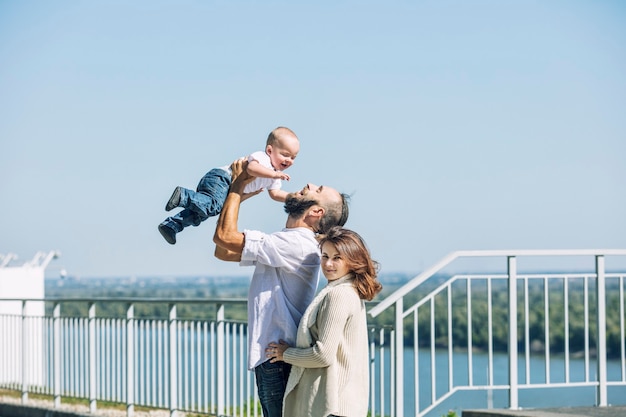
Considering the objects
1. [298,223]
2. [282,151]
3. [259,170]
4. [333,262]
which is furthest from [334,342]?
[282,151]

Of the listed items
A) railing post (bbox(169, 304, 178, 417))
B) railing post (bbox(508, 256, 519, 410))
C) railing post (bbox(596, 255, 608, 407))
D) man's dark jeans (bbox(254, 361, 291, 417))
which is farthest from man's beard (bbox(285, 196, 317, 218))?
railing post (bbox(169, 304, 178, 417))

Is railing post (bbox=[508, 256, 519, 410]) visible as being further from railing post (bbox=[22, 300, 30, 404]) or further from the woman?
railing post (bbox=[22, 300, 30, 404])

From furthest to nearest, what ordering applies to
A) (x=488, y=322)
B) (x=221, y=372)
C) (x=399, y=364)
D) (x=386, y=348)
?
(x=221, y=372)
(x=488, y=322)
(x=386, y=348)
(x=399, y=364)

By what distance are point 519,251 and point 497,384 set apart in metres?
0.95

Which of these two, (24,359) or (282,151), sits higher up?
(282,151)

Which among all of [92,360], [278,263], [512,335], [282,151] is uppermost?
[282,151]

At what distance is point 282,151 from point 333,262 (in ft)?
2.68

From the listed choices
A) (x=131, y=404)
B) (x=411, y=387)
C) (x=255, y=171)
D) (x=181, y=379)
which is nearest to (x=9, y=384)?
(x=131, y=404)

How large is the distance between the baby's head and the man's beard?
0.48 metres

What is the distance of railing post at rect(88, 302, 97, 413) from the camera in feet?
37.5


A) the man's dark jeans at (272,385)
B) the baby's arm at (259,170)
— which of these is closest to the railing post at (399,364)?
the baby's arm at (259,170)

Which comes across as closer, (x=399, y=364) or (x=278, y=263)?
(x=278, y=263)

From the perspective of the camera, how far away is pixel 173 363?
10.2m

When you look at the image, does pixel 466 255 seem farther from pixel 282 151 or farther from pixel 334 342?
pixel 334 342
